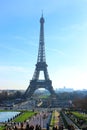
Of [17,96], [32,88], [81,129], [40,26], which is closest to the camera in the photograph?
[81,129]

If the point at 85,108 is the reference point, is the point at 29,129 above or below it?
below

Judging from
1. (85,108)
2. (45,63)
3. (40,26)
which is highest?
(40,26)

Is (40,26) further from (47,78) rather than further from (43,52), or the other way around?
(47,78)

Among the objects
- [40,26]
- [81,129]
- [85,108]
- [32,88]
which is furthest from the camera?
[32,88]

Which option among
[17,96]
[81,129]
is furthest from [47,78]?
[81,129]

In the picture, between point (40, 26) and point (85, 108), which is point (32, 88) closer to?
point (40, 26)

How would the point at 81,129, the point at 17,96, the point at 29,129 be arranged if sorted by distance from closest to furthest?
1. the point at 29,129
2. the point at 81,129
3. the point at 17,96

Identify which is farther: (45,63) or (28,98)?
(28,98)

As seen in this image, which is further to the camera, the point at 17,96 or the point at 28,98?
the point at 17,96

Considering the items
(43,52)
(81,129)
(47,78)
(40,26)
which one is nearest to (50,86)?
(47,78)
